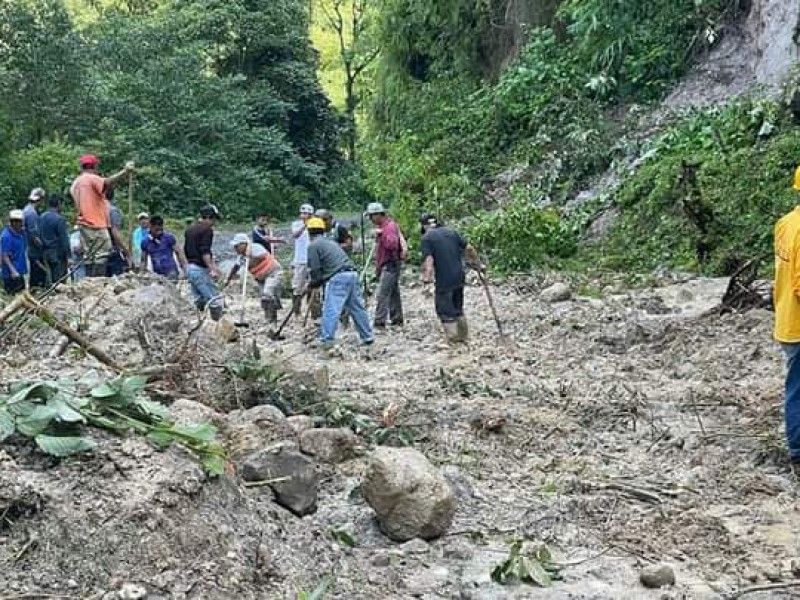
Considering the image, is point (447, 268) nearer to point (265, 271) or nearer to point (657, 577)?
point (265, 271)

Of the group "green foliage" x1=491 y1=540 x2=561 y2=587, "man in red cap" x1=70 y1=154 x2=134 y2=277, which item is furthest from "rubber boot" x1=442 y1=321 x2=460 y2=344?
"green foliage" x1=491 y1=540 x2=561 y2=587

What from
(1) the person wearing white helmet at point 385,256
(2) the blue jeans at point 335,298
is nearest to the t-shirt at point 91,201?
(2) the blue jeans at point 335,298

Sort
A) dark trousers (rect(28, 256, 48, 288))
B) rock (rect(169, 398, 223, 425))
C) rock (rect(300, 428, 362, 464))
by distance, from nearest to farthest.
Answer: rock (rect(169, 398, 223, 425)) < rock (rect(300, 428, 362, 464)) < dark trousers (rect(28, 256, 48, 288))

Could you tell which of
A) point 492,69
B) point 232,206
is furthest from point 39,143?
point 492,69

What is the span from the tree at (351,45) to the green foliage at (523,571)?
35.5m

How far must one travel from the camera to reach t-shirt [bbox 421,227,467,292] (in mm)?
11102

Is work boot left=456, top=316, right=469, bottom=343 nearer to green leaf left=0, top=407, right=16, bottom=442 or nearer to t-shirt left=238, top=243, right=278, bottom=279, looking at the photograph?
t-shirt left=238, top=243, right=278, bottom=279

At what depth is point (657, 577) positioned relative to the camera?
4824mm

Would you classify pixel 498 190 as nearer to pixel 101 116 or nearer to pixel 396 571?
pixel 101 116

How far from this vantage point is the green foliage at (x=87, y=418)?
171 inches

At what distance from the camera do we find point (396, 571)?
16.1 ft

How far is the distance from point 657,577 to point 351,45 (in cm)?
4236

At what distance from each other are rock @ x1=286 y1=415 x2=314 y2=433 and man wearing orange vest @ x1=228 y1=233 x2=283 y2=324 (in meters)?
6.44

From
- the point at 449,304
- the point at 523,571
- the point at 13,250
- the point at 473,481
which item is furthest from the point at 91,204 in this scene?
the point at 523,571
